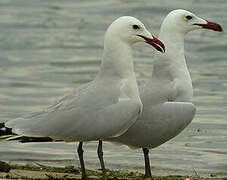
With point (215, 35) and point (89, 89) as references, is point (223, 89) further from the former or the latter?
point (89, 89)

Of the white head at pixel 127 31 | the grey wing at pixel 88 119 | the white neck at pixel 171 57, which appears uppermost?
the white head at pixel 127 31

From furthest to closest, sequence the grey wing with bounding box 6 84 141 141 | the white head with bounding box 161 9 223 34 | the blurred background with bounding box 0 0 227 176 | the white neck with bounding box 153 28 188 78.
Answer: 1. the blurred background with bounding box 0 0 227 176
2. the white head with bounding box 161 9 223 34
3. the white neck with bounding box 153 28 188 78
4. the grey wing with bounding box 6 84 141 141

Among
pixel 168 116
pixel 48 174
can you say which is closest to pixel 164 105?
pixel 168 116

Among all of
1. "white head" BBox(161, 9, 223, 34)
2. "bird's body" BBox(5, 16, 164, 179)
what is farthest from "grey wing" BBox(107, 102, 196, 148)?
"white head" BBox(161, 9, 223, 34)

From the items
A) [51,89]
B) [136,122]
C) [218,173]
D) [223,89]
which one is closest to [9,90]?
[51,89]

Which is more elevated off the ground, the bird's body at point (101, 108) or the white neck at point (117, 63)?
the white neck at point (117, 63)

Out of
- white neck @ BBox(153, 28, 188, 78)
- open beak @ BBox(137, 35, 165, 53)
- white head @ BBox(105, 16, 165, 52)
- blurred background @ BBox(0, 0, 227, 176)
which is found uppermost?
white head @ BBox(105, 16, 165, 52)

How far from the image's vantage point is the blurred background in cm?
1194

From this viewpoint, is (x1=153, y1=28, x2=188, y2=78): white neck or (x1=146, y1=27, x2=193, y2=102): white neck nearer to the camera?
(x1=146, y1=27, x2=193, y2=102): white neck

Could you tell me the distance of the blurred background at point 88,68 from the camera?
39.2ft

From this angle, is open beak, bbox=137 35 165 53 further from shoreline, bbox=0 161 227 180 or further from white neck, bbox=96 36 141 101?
shoreline, bbox=0 161 227 180

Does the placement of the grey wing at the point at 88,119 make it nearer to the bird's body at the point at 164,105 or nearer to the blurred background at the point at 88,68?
the bird's body at the point at 164,105

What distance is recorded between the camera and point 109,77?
8.64m

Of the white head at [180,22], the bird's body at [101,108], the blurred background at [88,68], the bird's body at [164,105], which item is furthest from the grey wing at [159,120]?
the blurred background at [88,68]
